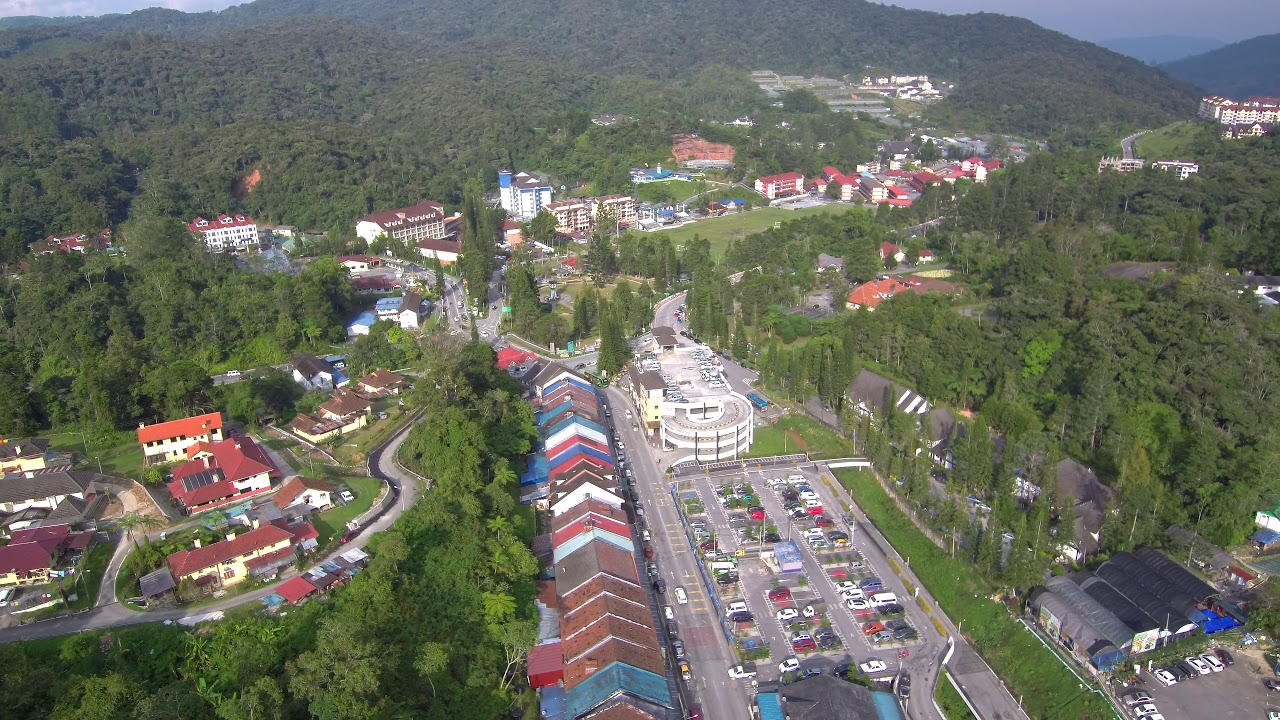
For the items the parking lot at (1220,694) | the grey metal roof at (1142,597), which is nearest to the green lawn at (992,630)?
the parking lot at (1220,694)

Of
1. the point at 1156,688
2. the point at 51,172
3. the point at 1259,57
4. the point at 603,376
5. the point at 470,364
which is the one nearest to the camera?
the point at 1156,688

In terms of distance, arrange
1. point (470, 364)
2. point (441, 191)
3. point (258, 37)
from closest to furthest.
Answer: point (470, 364) < point (441, 191) < point (258, 37)

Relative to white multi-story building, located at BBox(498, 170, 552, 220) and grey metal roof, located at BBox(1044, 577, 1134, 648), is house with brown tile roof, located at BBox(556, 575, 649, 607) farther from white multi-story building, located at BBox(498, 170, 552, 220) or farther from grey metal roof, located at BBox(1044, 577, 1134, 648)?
white multi-story building, located at BBox(498, 170, 552, 220)

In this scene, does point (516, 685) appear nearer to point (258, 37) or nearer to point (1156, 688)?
point (1156, 688)

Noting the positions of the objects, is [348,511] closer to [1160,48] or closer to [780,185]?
[780,185]

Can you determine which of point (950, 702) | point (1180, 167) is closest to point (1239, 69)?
point (1180, 167)

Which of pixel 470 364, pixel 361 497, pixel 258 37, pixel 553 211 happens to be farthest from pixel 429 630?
pixel 258 37

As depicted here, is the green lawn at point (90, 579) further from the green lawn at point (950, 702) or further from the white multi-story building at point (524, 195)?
the white multi-story building at point (524, 195)

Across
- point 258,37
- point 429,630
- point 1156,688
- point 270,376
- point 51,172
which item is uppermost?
point 258,37
